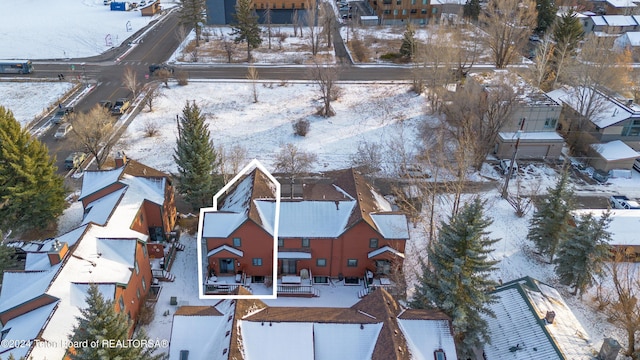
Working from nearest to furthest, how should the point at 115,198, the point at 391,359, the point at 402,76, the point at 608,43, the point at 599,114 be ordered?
the point at 391,359 → the point at 115,198 → the point at 599,114 → the point at 608,43 → the point at 402,76

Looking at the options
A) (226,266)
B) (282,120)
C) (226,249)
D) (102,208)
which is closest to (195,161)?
(102,208)

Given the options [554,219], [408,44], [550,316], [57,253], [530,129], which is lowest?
[550,316]

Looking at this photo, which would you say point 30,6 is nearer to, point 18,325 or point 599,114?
point 18,325

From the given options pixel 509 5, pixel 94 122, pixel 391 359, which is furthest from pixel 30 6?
pixel 391 359

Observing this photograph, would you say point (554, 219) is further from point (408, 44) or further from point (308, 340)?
point (408, 44)

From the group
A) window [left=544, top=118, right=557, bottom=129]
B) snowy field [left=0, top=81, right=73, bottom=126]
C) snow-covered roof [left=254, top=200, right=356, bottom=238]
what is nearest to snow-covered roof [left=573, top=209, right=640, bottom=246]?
window [left=544, top=118, right=557, bottom=129]

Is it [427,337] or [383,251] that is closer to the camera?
[427,337]
